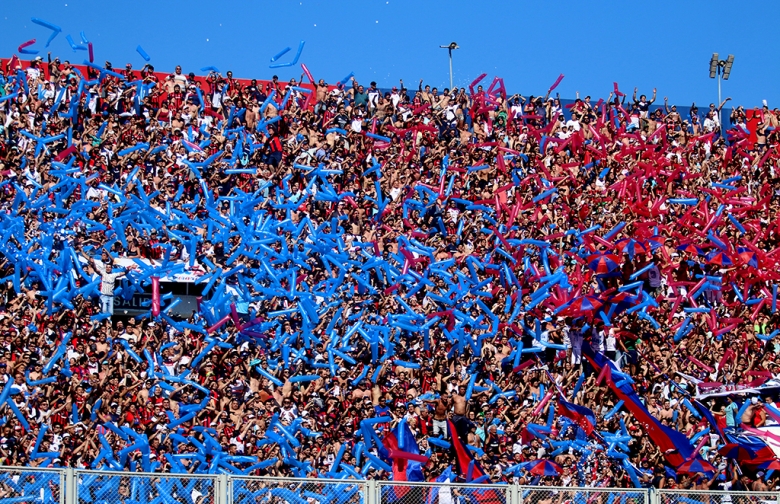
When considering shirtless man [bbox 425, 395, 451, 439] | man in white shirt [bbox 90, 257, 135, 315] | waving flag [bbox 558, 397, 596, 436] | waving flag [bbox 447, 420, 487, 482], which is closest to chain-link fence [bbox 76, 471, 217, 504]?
waving flag [bbox 447, 420, 487, 482]

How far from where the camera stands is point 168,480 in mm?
10445

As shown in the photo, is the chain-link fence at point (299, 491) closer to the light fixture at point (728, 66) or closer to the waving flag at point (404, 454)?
the waving flag at point (404, 454)

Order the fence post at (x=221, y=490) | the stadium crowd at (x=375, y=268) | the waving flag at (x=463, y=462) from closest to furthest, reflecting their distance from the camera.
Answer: the fence post at (x=221, y=490)
the waving flag at (x=463, y=462)
the stadium crowd at (x=375, y=268)

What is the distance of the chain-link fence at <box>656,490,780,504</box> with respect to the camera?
1113 cm

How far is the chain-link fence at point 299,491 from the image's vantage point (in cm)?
1057

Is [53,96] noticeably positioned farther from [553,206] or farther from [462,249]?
[553,206]

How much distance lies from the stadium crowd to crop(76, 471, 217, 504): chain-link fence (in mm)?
3777

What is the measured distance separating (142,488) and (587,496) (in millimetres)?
4177

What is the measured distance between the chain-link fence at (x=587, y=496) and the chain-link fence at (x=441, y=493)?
330 mm

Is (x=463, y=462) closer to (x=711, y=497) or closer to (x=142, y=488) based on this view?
(x=711, y=497)

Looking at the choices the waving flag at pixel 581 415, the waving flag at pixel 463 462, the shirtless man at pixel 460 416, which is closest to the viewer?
the waving flag at pixel 463 462

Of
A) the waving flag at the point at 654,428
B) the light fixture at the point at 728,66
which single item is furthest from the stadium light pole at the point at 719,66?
the waving flag at the point at 654,428

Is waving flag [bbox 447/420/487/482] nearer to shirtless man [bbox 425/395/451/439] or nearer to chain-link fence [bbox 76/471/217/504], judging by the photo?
shirtless man [bbox 425/395/451/439]

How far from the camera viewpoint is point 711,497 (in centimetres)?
1123
